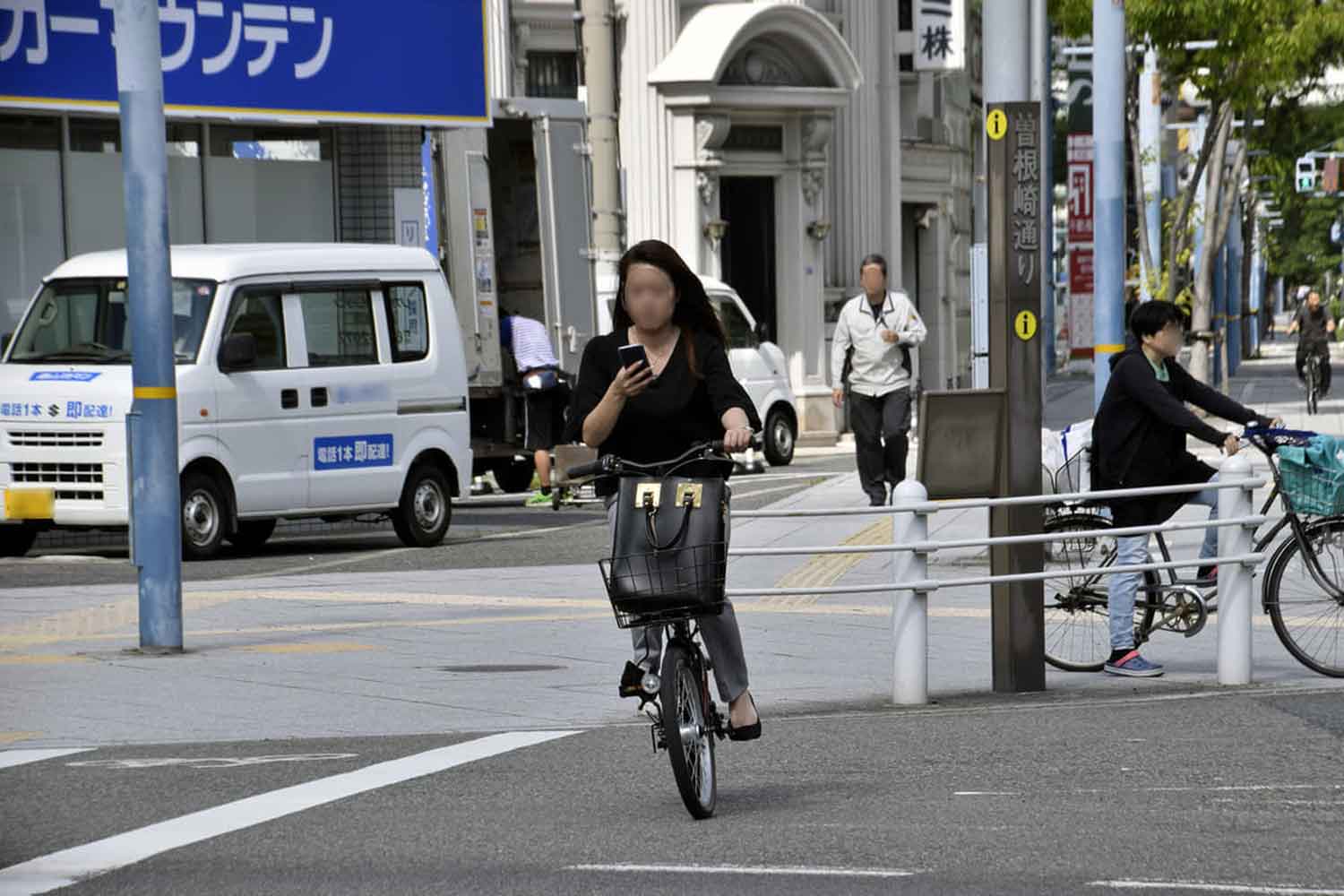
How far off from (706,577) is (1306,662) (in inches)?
167

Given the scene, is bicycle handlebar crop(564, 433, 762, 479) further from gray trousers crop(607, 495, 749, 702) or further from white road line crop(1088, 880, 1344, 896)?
white road line crop(1088, 880, 1344, 896)

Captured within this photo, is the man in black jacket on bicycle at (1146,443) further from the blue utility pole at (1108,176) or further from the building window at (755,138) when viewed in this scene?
the building window at (755,138)

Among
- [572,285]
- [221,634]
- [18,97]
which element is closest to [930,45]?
[572,285]

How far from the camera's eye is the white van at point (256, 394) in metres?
15.9

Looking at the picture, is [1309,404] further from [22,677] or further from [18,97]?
[22,677]

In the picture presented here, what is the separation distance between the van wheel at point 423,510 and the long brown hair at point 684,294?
10169 mm

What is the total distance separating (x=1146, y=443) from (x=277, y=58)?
13789 millimetres

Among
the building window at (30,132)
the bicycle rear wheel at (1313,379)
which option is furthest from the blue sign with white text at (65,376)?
the bicycle rear wheel at (1313,379)

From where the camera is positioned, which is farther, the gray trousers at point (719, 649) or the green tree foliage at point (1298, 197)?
the green tree foliage at point (1298, 197)

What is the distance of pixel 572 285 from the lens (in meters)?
22.1

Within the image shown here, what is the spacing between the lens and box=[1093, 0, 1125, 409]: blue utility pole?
16.8 metres

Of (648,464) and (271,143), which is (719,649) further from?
(271,143)

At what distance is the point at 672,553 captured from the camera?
7.01 meters

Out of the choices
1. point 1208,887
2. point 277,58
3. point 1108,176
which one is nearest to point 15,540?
point 277,58
